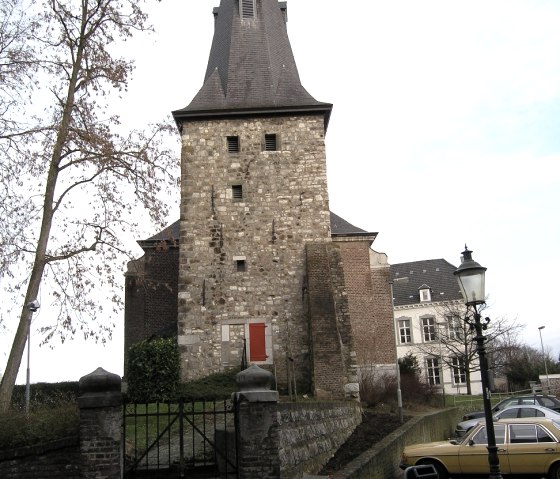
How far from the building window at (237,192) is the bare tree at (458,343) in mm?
21839

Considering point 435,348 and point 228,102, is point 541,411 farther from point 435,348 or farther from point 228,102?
point 435,348

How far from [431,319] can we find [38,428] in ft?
149

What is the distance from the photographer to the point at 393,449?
13109 mm

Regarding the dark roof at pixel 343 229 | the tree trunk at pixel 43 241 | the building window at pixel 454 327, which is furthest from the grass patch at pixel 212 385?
the building window at pixel 454 327

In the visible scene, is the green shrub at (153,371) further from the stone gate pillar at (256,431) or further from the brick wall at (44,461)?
the stone gate pillar at (256,431)

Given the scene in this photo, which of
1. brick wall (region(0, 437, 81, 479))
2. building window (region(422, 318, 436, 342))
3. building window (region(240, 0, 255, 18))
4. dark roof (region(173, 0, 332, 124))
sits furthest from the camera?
building window (region(422, 318, 436, 342))

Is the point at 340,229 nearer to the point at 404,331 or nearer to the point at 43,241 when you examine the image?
the point at 43,241

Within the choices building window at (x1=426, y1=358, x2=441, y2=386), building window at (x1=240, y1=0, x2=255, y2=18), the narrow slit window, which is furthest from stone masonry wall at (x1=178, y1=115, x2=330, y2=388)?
building window at (x1=426, y1=358, x2=441, y2=386)

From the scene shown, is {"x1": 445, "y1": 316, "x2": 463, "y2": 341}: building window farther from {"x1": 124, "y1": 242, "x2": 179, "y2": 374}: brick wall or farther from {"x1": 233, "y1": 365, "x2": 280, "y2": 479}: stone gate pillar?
{"x1": 233, "y1": 365, "x2": 280, "y2": 479}: stone gate pillar

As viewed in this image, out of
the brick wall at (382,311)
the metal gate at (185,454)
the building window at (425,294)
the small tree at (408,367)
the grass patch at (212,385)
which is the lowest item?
the metal gate at (185,454)

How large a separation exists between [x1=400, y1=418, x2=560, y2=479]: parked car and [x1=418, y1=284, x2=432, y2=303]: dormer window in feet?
129

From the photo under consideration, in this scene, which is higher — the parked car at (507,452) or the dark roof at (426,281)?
the dark roof at (426,281)

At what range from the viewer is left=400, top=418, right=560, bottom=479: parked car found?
39.4 feet

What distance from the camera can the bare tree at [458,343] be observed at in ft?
135
